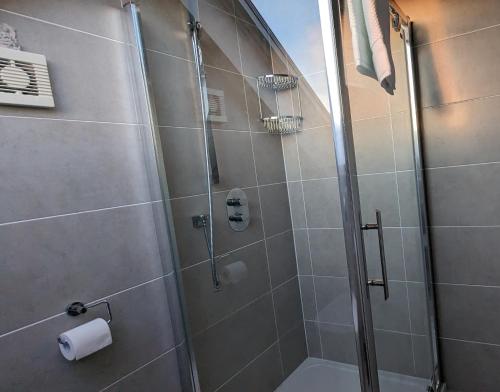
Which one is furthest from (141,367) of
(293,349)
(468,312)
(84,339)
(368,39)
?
(468,312)

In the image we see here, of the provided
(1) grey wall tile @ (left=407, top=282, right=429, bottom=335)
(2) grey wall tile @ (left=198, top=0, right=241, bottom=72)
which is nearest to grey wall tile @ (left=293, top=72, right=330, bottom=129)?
(2) grey wall tile @ (left=198, top=0, right=241, bottom=72)

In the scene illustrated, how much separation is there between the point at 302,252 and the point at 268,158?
44 cm

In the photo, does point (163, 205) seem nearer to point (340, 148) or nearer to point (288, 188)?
point (288, 188)

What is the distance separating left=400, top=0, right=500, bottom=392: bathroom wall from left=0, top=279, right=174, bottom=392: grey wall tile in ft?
4.80

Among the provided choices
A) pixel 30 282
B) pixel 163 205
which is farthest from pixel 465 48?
pixel 30 282

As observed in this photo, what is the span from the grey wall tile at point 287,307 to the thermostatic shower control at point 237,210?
351 mm

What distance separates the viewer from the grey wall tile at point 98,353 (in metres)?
1.04

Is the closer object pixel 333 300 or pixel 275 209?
pixel 333 300

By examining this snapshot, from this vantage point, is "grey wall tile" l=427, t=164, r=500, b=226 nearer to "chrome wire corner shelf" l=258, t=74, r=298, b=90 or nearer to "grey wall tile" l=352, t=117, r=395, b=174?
"grey wall tile" l=352, t=117, r=395, b=174

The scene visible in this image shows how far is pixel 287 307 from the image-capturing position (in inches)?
63.4

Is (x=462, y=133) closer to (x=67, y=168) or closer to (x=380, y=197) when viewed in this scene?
(x=380, y=197)

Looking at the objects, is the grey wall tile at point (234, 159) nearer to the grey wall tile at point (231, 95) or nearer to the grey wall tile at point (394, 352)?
the grey wall tile at point (231, 95)

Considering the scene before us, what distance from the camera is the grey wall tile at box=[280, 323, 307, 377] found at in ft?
5.29

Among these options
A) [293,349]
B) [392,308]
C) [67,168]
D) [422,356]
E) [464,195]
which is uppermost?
[67,168]
